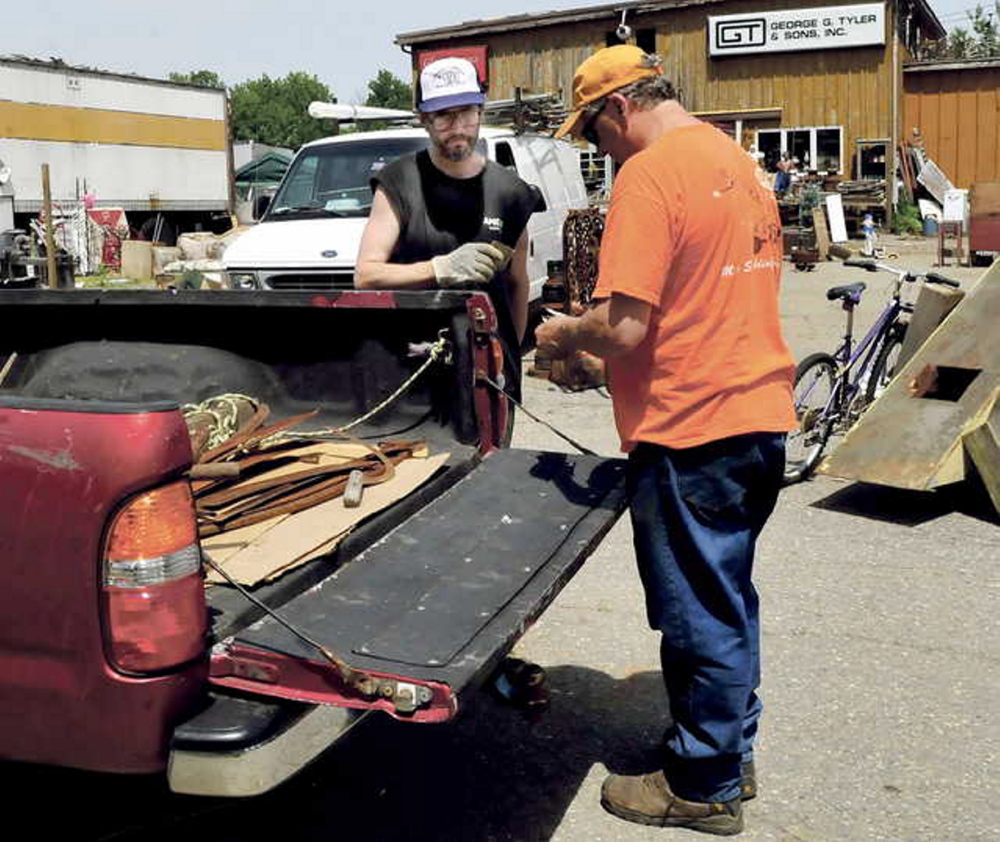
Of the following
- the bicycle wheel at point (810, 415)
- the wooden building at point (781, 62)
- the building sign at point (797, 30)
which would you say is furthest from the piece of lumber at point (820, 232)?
the bicycle wheel at point (810, 415)

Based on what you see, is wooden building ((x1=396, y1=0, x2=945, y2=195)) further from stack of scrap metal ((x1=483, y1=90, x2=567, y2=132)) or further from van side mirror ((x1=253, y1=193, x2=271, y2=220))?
van side mirror ((x1=253, y1=193, x2=271, y2=220))

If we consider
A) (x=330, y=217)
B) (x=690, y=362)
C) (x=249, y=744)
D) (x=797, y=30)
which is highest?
(x=797, y=30)

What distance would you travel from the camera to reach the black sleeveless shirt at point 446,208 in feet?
14.7

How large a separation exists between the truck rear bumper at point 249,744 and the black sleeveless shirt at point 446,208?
216 cm

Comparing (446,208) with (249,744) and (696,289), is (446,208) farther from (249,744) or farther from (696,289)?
(249,744)

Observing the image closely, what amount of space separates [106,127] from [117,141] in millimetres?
405

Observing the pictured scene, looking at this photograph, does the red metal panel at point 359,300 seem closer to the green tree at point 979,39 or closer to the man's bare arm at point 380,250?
the man's bare arm at point 380,250

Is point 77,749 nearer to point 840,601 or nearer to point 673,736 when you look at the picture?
point 673,736

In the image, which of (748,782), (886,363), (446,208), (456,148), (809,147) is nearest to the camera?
(748,782)

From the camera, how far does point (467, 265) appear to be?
13.6 ft

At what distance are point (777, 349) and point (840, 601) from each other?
2352mm

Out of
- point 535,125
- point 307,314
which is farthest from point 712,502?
point 535,125

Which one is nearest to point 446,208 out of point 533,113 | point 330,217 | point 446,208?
point 446,208

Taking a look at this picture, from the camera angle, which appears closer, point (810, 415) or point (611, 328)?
point (611, 328)
